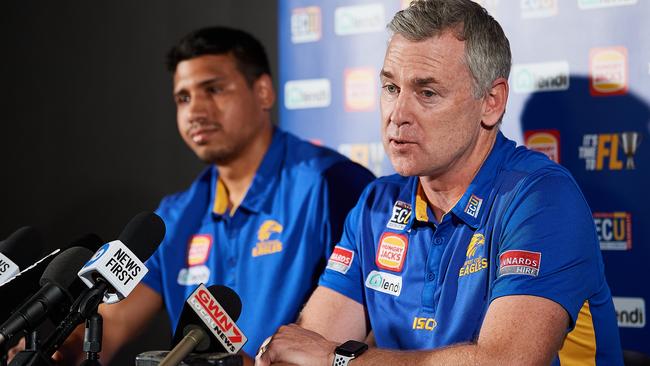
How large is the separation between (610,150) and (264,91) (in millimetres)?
1220

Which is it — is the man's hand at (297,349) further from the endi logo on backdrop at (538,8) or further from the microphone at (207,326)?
the endi logo on backdrop at (538,8)

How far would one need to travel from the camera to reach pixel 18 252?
177cm

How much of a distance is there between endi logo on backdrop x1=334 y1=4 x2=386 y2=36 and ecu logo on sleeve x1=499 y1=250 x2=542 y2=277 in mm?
1438

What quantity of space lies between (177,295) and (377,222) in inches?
39.3

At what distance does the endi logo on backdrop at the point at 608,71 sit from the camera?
2.53 metres

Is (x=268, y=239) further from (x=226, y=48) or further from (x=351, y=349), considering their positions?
(x=351, y=349)

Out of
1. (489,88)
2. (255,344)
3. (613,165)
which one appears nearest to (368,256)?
(489,88)

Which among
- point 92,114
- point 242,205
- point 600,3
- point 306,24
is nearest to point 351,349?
point 242,205

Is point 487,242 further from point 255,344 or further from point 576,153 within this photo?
point 255,344

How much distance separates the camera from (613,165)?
2.55 m

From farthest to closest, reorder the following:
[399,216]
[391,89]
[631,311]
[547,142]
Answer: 1. [547,142]
2. [631,311]
3. [399,216]
4. [391,89]

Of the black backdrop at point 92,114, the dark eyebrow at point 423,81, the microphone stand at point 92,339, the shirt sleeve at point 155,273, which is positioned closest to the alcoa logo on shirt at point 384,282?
the dark eyebrow at point 423,81

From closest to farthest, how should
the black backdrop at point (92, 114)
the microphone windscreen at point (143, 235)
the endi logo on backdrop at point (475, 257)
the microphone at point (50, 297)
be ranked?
the microphone at point (50, 297)
the microphone windscreen at point (143, 235)
the endi logo on backdrop at point (475, 257)
the black backdrop at point (92, 114)

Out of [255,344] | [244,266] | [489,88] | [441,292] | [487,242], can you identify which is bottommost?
[255,344]
